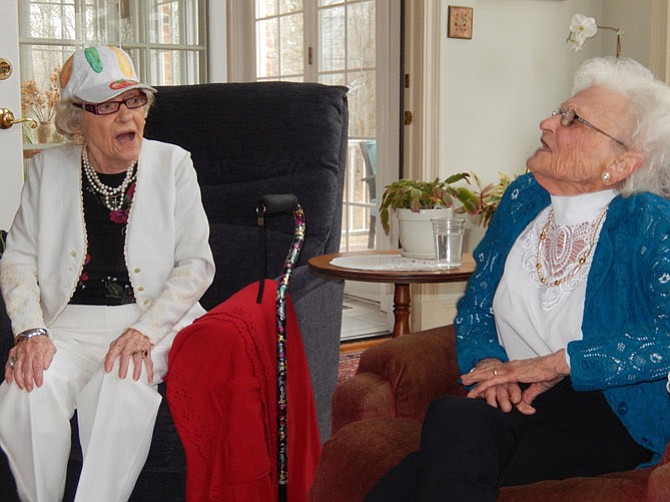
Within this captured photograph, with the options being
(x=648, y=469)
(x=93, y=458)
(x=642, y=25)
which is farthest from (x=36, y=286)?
(x=642, y=25)

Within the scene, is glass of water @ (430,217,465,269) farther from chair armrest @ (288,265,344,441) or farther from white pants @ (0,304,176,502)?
white pants @ (0,304,176,502)

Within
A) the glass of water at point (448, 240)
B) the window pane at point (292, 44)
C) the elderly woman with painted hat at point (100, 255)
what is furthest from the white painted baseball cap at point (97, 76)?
the window pane at point (292, 44)

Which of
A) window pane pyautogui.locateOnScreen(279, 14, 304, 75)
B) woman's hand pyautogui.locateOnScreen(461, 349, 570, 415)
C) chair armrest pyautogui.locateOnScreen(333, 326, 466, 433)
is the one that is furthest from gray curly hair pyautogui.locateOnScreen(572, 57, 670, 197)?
window pane pyautogui.locateOnScreen(279, 14, 304, 75)

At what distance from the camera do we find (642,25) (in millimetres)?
4254

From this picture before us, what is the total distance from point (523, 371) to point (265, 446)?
22.1 inches

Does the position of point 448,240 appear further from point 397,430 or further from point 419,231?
point 397,430

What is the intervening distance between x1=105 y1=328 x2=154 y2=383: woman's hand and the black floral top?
0.15 meters

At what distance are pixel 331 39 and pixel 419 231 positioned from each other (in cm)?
245

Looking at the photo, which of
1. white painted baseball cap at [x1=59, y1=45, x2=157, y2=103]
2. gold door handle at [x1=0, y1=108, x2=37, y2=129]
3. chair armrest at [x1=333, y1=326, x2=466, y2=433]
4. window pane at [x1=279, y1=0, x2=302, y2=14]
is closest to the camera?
chair armrest at [x1=333, y1=326, x2=466, y2=433]

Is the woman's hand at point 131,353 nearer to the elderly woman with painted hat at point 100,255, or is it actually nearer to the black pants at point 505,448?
the elderly woman with painted hat at point 100,255

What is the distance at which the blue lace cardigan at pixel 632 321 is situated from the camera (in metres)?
1.48

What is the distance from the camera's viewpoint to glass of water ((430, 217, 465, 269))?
7.73ft

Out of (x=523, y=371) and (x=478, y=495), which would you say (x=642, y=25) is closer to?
(x=523, y=371)

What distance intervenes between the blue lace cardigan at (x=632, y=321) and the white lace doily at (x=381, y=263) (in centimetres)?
81
